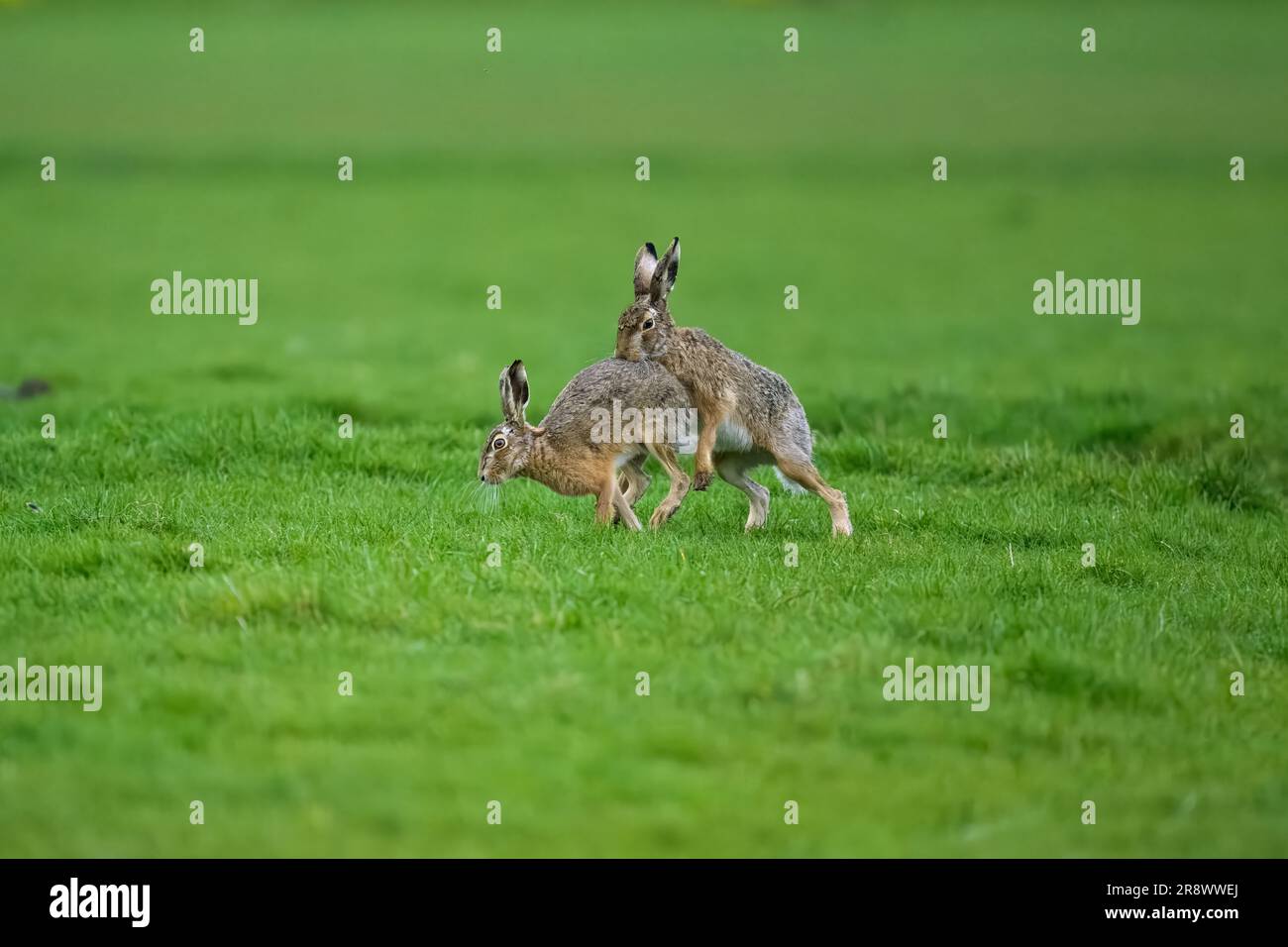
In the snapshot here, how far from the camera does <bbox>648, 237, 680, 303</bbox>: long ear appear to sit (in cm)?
1230

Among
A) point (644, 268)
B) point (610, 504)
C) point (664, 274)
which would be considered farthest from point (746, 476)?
point (644, 268)

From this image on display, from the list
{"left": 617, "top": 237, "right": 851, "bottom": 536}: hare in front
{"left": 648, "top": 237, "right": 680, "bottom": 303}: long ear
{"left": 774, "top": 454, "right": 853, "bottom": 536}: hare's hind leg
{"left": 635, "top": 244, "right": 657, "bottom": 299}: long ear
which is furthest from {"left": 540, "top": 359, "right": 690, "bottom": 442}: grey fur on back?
{"left": 774, "top": 454, "right": 853, "bottom": 536}: hare's hind leg

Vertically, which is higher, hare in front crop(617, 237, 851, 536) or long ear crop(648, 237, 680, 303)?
long ear crop(648, 237, 680, 303)

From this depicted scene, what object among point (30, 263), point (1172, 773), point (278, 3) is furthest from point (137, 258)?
point (278, 3)

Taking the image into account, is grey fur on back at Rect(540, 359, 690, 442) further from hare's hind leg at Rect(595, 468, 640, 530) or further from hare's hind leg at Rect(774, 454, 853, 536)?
hare's hind leg at Rect(774, 454, 853, 536)

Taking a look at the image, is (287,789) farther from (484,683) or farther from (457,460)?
(457,460)

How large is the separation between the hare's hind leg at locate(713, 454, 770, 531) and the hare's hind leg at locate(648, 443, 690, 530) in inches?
21.8

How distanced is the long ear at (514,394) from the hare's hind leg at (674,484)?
96 centimetres

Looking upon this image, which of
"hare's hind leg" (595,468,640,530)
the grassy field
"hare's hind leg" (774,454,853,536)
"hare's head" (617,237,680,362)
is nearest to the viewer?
the grassy field

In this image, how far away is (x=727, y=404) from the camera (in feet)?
39.7

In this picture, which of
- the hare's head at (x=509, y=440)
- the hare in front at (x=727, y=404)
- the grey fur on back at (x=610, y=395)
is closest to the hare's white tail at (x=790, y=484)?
the hare in front at (x=727, y=404)

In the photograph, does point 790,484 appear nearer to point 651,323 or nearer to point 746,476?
point 746,476

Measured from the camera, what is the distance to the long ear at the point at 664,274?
40.4ft

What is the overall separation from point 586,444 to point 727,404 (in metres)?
1.07
